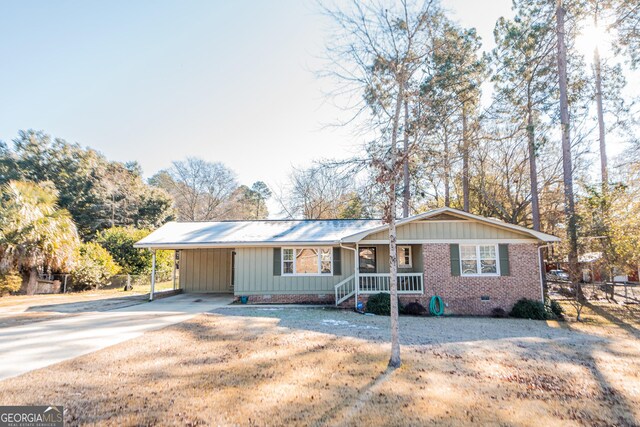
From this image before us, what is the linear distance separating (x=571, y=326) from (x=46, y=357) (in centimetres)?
1288

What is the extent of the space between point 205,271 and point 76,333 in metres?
9.01

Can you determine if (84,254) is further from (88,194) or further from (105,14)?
(88,194)

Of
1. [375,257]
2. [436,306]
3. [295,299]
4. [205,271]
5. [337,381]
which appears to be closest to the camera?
[337,381]

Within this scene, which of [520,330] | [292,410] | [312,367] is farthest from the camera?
[520,330]

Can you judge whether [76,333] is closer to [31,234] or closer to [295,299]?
[295,299]

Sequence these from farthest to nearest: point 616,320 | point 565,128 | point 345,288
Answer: point 565,128 < point 345,288 < point 616,320

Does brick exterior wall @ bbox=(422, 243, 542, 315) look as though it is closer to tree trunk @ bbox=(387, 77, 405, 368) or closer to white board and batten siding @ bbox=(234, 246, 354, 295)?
white board and batten siding @ bbox=(234, 246, 354, 295)

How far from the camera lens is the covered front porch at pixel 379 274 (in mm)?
11922

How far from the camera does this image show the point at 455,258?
1175cm

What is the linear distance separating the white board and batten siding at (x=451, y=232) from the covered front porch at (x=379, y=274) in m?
0.66

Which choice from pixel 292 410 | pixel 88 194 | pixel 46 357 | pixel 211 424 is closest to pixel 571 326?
pixel 292 410

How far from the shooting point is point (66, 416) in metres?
3.58

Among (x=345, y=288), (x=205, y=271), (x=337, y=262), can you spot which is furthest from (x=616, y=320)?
(x=205, y=271)

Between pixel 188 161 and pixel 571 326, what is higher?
pixel 188 161
